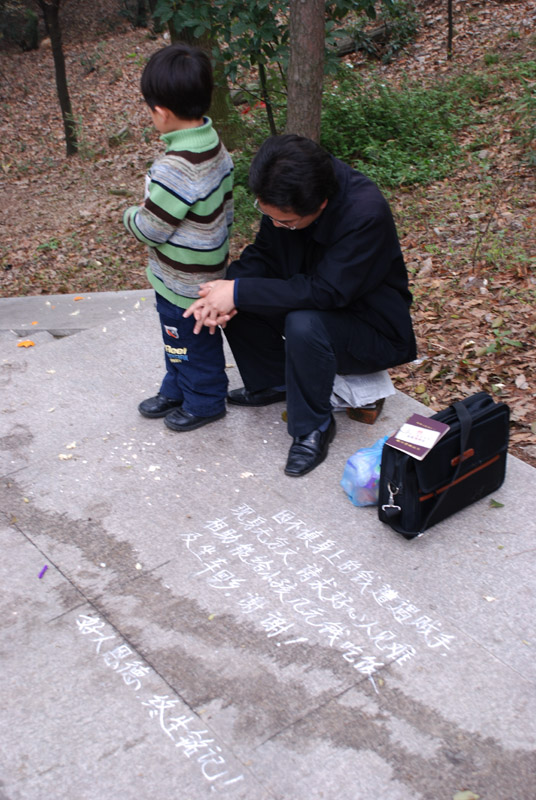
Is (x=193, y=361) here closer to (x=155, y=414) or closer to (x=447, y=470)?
(x=155, y=414)

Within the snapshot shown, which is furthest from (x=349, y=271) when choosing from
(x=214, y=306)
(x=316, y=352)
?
(x=214, y=306)

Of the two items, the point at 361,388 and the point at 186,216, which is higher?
the point at 186,216

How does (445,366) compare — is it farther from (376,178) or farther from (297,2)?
(376,178)

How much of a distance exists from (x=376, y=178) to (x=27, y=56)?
42.3ft

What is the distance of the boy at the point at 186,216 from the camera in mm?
2922

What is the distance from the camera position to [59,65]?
34.3ft

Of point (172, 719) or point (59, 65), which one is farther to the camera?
point (59, 65)

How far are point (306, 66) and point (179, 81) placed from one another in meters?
2.86

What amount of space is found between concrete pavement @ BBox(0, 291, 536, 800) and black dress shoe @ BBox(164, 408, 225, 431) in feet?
0.13

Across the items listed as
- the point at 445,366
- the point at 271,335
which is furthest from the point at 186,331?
the point at 445,366

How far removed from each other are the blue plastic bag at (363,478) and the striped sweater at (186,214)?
1.04 metres

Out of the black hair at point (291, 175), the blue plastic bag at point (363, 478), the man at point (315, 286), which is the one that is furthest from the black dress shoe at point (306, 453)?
the black hair at point (291, 175)

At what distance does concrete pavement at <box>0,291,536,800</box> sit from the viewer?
1.92 m

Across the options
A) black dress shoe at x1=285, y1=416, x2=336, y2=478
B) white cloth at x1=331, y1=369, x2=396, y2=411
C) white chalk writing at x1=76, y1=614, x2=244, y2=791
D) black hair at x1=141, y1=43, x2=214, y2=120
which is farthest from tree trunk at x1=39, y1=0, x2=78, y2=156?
white chalk writing at x1=76, y1=614, x2=244, y2=791
